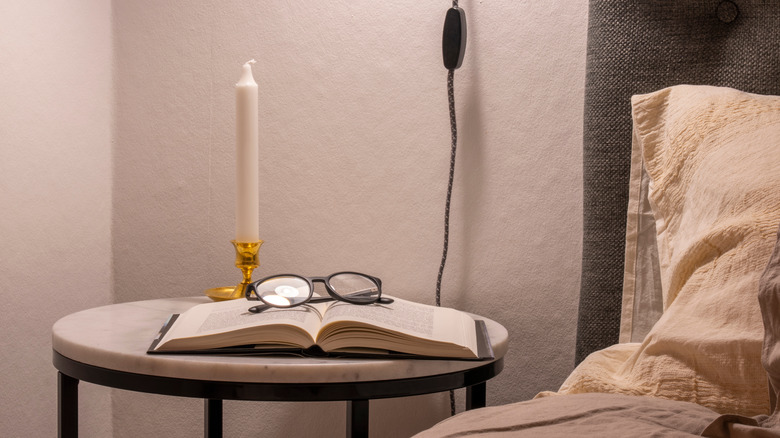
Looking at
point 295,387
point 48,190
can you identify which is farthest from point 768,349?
point 48,190

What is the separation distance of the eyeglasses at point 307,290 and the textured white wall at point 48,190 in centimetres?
57

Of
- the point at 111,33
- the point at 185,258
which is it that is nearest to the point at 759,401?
the point at 185,258

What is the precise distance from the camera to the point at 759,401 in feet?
2.03

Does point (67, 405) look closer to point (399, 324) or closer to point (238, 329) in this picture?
point (238, 329)

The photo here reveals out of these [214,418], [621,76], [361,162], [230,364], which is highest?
[621,76]

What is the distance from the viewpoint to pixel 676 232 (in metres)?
0.82

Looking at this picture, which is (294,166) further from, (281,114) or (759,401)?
(759,401)

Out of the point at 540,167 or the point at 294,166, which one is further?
the point at 294,166

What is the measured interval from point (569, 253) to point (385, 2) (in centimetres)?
58

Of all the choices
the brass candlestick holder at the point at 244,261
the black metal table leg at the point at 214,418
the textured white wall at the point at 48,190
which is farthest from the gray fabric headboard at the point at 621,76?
the textured white wall at the point at 48,190

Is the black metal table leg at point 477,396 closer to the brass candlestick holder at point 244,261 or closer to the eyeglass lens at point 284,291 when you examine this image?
the eyeglass lens at point 284,291

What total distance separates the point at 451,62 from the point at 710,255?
640 mm

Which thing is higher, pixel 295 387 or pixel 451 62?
pixel 451 62

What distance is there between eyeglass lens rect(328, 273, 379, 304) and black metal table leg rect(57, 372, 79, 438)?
0.35m
